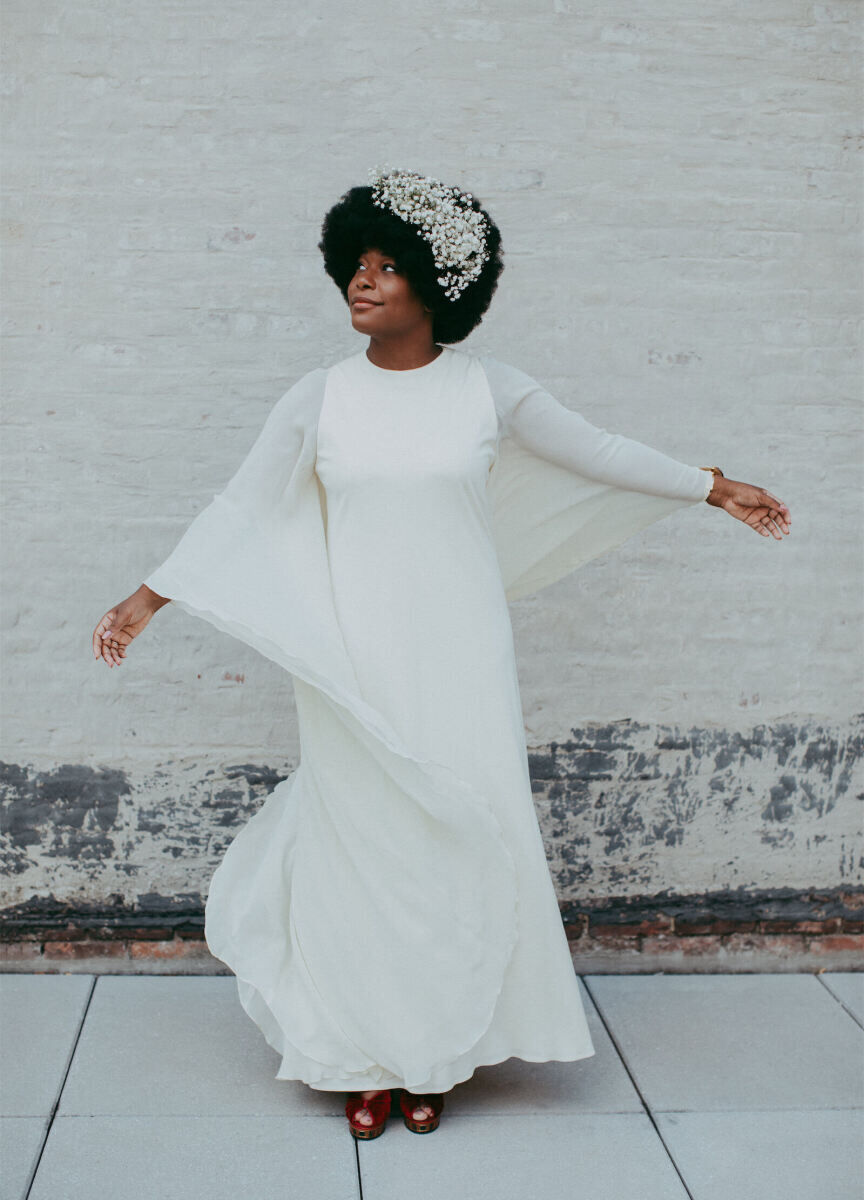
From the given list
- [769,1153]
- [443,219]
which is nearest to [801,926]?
[769,1153]

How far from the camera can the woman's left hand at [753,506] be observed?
2684 mm

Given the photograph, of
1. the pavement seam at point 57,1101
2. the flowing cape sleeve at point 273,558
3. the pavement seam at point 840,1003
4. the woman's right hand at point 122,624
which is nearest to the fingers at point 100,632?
the woman's right hand at point 122,624

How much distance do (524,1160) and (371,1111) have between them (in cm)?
36

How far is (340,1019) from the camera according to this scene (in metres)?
2.70

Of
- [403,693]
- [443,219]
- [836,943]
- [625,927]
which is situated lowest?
[836,943]

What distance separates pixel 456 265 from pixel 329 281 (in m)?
0.92

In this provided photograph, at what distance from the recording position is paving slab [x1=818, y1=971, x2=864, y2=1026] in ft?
11.1

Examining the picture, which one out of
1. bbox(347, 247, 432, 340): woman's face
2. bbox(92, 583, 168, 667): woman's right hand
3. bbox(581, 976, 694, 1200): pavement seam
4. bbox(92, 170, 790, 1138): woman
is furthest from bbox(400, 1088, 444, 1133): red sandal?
bbox(347, 247, 432, 340): woman's face

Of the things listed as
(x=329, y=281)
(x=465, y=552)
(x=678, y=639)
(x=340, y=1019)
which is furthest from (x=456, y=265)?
(x=340, y=1019)

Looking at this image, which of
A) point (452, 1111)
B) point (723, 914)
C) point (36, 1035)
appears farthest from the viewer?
point (723, 914)

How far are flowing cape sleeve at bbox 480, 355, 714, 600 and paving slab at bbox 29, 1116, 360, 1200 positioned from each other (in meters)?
1.38

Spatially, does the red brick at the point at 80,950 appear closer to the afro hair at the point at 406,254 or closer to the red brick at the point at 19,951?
the red brick at the point at 19,951

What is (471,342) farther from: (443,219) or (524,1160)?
(524,1160)

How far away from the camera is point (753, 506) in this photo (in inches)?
106
